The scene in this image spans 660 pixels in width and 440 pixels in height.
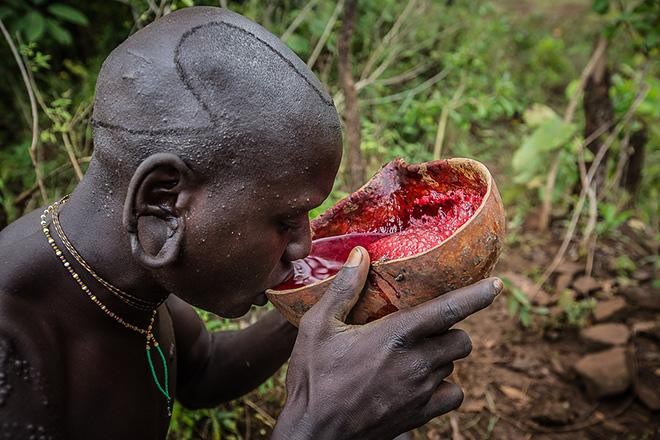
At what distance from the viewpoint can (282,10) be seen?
4762 millimetres

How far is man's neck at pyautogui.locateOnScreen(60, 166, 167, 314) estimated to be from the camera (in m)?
1.50

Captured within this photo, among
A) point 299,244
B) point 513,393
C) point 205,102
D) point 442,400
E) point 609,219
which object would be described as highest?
point 205,102

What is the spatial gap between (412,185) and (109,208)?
926mm

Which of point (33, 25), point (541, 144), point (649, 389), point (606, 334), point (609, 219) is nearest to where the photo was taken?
point (649, 389)

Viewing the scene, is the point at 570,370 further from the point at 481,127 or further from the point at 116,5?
the point at 116,5

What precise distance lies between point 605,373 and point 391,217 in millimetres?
1821

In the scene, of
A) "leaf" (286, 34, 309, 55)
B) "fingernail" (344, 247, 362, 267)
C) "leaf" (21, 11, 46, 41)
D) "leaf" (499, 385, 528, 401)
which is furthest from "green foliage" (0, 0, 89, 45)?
"leaf" (499, 385, 528, 401)

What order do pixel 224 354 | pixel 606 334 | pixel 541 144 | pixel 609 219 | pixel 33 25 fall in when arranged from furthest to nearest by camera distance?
pixel 541 144, pixel 609 219, pixel 33 25, pixel 606 334, pixel 224 354

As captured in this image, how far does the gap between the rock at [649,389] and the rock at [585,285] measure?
28.1 inches

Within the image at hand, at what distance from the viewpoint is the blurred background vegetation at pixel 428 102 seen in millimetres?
3715

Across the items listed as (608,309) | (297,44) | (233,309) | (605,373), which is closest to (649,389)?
Answer: (605,373)

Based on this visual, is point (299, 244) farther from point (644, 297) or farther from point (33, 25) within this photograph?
point (644, 297)

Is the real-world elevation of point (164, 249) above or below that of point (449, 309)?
above

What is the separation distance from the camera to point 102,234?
1539mm
